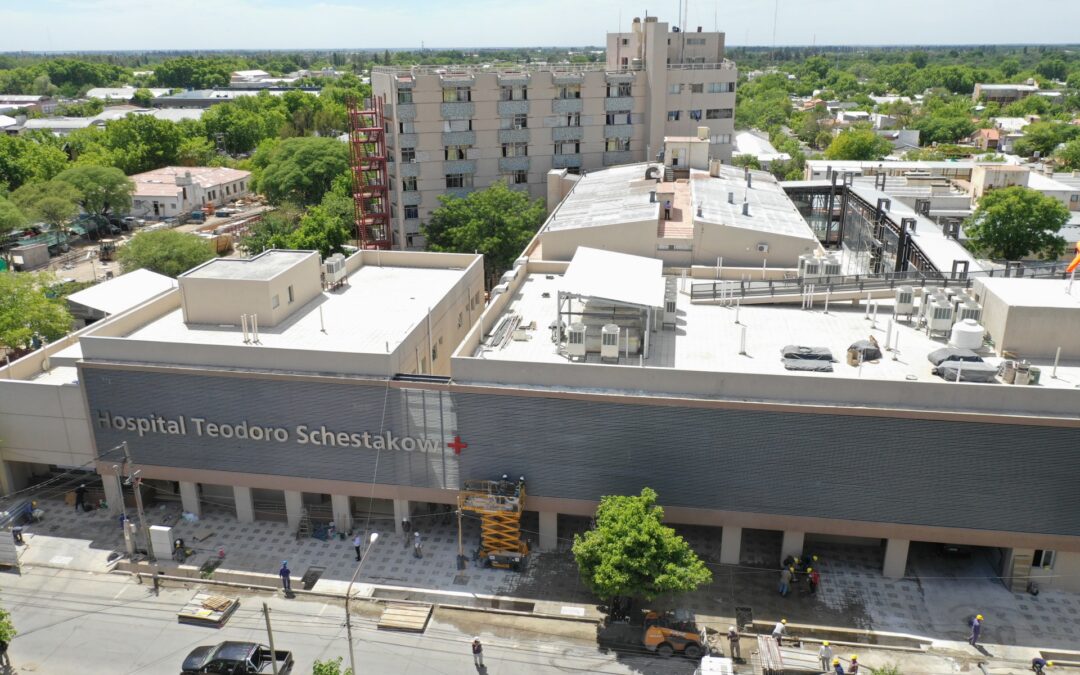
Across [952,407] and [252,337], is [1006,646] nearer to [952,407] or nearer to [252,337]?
[952,407]

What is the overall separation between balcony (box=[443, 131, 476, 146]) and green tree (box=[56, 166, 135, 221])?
4840 cm

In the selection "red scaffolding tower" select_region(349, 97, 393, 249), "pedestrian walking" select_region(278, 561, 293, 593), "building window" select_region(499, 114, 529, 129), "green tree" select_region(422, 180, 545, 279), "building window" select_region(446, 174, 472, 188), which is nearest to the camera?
"pedestrian walking" select_region(278, 561, 293, 593)

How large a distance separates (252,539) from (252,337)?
Result: 9254 mm

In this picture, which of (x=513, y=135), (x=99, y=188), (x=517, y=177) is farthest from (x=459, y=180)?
(x=99, y=188)

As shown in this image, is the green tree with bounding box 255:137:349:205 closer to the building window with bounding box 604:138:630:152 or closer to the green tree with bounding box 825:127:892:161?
the building window with bounding box 604:138:630:152

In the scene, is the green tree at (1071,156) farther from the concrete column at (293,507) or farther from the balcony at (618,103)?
the concrete column at (293,507)

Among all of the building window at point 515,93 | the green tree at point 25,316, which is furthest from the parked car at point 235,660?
the building window at point 515,93

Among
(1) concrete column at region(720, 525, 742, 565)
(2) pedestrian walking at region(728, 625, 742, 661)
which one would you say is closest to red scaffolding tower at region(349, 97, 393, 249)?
(1) concrete column at region(720, 525, 742, 565)

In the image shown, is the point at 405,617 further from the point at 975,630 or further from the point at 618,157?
the point at 618,157

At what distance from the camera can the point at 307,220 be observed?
74625 mm

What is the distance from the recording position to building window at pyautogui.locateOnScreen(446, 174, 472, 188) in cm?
7412

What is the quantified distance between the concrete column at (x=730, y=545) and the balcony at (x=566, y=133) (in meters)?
49.4

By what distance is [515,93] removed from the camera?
73688mm

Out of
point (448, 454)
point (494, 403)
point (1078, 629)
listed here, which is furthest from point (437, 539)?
point (1078, 629)
